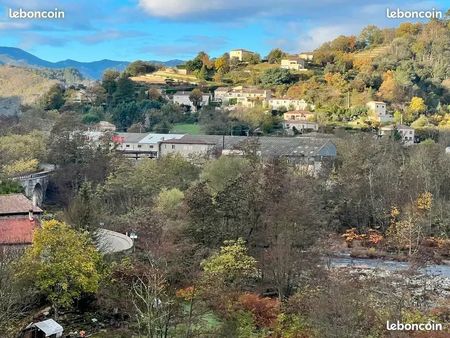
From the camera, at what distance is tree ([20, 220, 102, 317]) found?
1770 centimetres

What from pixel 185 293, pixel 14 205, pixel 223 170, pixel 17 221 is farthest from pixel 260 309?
pixel 223 170

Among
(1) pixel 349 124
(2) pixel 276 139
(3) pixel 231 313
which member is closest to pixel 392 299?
(3) pixel 231 313

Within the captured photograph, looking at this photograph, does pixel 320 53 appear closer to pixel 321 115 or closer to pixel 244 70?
pixel 244 70

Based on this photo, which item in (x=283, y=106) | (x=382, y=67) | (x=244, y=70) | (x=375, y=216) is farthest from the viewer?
→ (x=244, y=70)

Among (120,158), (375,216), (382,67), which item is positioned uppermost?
(382,67)

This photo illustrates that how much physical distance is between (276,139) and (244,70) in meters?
36.9

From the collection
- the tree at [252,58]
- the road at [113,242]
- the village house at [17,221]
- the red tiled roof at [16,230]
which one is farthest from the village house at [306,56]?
the red tiled roof at [16,230]

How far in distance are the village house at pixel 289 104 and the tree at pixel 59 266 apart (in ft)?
166

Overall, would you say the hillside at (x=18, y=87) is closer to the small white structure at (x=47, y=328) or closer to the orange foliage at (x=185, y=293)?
the orange foliage at (x=185, y=293)

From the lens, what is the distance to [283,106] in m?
68.1

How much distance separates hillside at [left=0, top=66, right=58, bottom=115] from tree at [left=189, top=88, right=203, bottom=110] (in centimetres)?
2711

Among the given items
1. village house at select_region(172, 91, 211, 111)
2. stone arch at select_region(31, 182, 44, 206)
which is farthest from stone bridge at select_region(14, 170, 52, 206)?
village house at select_region(172, 91, 211, 111)

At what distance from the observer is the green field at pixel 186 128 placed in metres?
60.8

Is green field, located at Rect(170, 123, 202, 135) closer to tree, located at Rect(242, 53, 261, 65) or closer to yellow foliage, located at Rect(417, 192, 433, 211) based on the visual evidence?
tree, located at Rect(242, 53, 261, 65)
